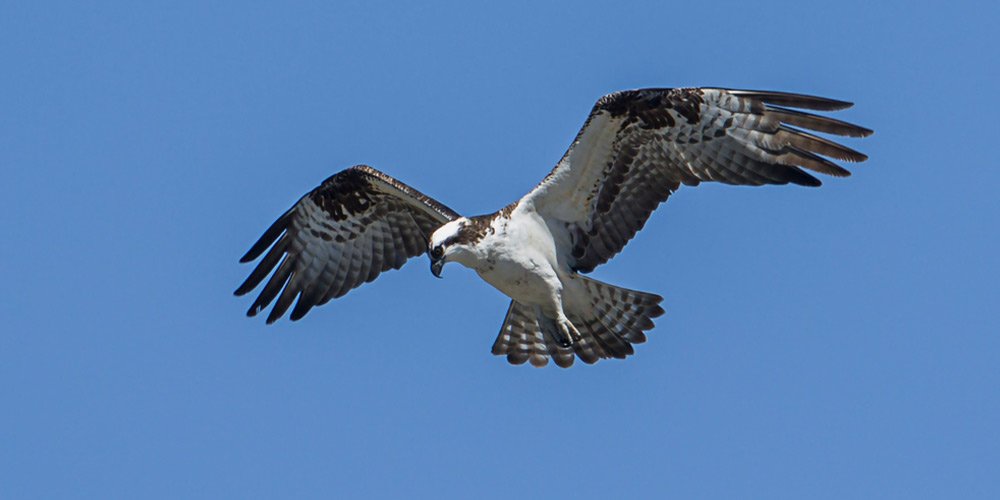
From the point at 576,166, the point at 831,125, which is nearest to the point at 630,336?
the point at 576,166

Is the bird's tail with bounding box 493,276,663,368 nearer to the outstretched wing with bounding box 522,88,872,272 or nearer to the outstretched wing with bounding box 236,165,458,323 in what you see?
the outstretched wing with bounding box 522,88,872,272

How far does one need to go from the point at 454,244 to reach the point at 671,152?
73.2 inches

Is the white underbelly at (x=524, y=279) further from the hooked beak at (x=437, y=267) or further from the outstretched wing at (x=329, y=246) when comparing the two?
the outstretched wing at (x=329, y=246)

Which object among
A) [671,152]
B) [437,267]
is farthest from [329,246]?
[671,152]

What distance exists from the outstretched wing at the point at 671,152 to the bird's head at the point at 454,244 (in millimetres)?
625

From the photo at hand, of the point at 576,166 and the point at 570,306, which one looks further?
the point at 570,306

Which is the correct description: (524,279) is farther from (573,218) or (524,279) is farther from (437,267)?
(437,267)

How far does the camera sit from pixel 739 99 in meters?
12.4

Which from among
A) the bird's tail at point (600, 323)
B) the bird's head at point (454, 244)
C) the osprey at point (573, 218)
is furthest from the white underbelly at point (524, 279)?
the bird's tail at point (600, 323)

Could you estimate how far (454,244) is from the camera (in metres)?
12.5

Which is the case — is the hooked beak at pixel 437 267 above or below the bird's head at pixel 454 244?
below

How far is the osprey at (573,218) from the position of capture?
484 inches

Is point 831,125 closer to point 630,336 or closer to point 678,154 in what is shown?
point 678,154

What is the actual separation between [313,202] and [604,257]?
2.87 metres
